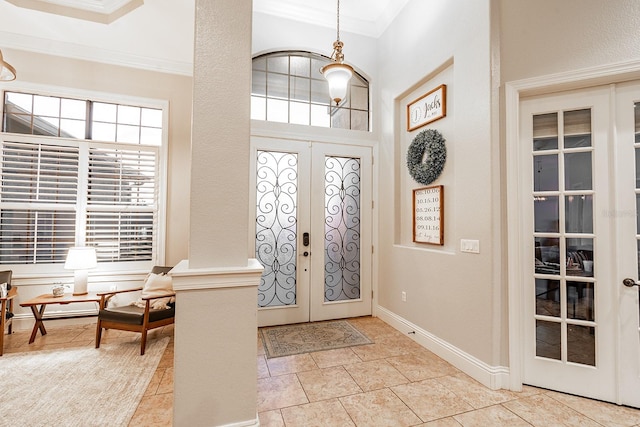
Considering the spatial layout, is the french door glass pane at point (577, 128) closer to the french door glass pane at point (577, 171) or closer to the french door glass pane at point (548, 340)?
the french door glass pane at point (577, 171)

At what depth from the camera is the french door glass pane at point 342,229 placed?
4.10 metres

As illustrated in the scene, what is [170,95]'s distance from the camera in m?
4.25

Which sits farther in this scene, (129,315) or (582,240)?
(129,315)

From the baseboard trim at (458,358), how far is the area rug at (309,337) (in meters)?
0.51

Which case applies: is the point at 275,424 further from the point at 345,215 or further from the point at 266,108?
the point at 266,108

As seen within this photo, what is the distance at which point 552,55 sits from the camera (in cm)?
231

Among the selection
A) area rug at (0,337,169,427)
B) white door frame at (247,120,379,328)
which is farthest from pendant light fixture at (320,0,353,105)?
area rug at (0,337,169,427)

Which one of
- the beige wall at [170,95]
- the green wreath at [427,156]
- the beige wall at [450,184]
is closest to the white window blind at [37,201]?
the beige wall at [170,95]

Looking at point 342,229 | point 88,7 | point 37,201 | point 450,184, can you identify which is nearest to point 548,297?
point 450,184

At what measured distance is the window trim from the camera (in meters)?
3.66

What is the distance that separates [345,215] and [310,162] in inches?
35.0

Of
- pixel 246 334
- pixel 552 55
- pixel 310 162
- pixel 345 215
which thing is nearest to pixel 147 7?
pixel 310 162

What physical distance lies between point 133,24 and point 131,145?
1.49 metres

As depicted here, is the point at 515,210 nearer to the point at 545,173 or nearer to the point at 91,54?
the point at 545,173
